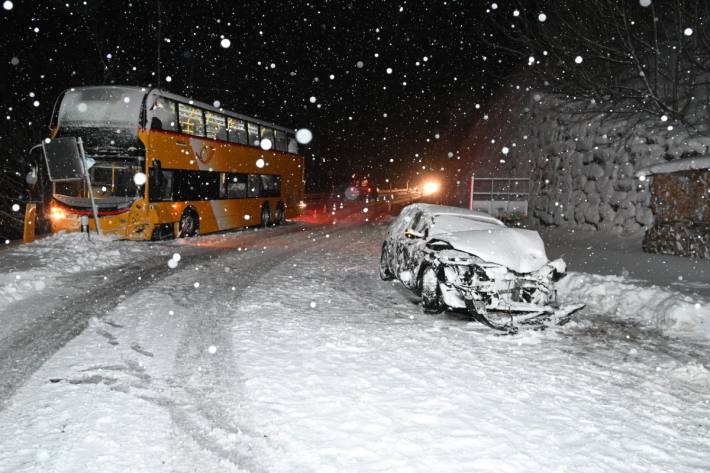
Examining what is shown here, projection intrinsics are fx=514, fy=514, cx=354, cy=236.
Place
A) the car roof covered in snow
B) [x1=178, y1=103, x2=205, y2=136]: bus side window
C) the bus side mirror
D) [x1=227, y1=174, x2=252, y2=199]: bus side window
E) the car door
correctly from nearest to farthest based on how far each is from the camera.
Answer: the car door < the car roof covered in snow < the bus side mirror < [x1=178, y1=103, x2=205, y2=136]: bus side window < [x1=227, y1=174, x2=252, y2=199]: bus side window

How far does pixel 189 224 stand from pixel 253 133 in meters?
5.52

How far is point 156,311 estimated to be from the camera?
25.5ft

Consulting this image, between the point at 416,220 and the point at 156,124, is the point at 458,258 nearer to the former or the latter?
the point at 416,220

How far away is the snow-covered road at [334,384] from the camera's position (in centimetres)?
373

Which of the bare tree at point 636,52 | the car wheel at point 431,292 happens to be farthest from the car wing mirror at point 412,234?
the bare tree at point 636,52

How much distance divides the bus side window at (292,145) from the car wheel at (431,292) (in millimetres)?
18585

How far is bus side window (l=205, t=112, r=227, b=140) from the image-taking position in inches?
701

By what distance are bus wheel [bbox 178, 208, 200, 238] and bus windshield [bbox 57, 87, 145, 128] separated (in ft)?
12.5

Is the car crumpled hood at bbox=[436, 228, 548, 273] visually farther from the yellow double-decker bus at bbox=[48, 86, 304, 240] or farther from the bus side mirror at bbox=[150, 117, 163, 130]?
Result: the bus side mirror at bbox=[150, 117, 163, 130]

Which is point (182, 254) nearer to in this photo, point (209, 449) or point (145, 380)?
point (145, 380)

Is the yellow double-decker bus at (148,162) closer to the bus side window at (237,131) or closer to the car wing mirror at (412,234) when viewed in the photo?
the bus side window at (237,131)

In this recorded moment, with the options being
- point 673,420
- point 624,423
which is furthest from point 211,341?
point 673,420

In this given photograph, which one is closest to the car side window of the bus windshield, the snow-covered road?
the snow-covered road

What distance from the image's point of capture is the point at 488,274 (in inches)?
287
